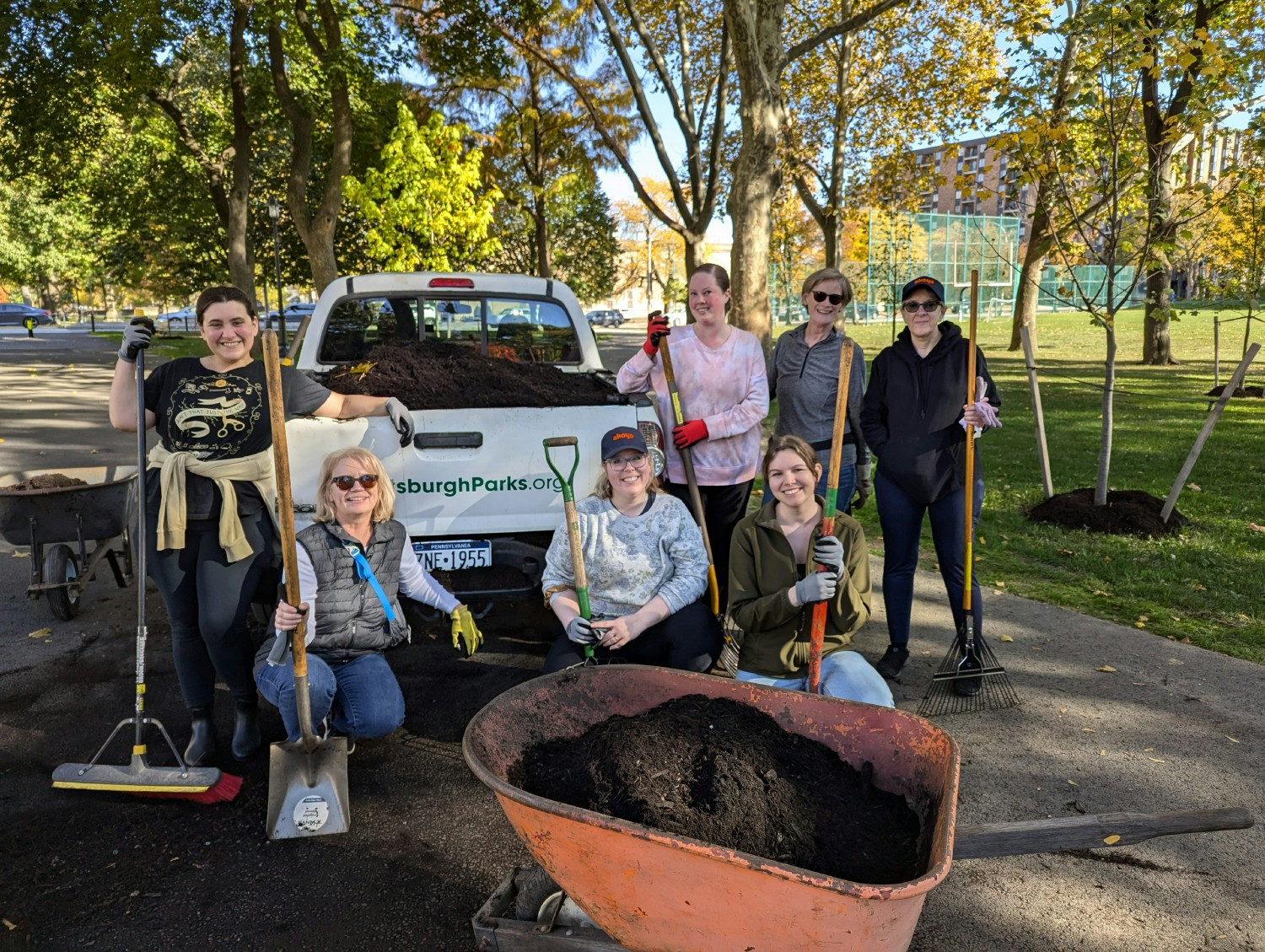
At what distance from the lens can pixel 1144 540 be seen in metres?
6.89

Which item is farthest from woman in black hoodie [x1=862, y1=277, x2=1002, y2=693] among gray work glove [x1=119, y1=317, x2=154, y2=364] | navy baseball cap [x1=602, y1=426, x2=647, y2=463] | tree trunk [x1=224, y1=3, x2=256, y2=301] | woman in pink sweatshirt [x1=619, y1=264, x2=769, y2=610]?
tree trunk [x1=224, y1=3, x2=256, y2=301]

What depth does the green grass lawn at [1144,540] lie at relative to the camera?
559 centimetres

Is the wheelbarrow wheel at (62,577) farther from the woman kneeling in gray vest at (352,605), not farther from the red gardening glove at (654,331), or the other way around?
the red gardening glove at (654,331)

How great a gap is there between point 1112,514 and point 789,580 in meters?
5.13

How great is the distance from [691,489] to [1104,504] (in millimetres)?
4706

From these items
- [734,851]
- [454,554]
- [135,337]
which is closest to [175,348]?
[454,554]

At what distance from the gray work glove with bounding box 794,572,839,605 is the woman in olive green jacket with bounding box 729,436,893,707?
0.11 m

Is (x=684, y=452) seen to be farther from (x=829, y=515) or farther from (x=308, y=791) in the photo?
(x=308, y=791)

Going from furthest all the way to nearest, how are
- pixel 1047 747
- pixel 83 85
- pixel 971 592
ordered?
1. pixel 83 85
2. pixel 971 592
3. pixel 1047 747

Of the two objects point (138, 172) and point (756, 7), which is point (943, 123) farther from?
point (138, 172)

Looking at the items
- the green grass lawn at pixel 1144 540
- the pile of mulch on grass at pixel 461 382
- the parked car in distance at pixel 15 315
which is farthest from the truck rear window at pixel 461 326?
the parked car in distance at pixel 15 315

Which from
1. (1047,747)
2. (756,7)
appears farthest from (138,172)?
(1047,747)

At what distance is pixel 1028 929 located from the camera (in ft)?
9.01

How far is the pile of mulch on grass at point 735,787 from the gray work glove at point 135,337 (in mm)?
2244
